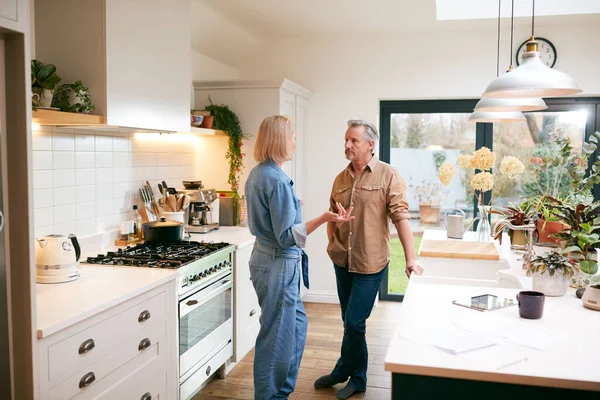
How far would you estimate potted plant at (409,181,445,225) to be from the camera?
18.5 ft

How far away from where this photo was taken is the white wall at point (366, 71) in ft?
16.3

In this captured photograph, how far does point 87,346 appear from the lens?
228cm

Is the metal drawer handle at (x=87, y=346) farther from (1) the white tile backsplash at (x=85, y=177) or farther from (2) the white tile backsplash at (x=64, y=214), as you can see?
(1) the white tile backsplash at (x=85, y=177)

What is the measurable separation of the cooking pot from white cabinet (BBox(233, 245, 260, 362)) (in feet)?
1.42

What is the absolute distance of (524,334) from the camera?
74.4 inches

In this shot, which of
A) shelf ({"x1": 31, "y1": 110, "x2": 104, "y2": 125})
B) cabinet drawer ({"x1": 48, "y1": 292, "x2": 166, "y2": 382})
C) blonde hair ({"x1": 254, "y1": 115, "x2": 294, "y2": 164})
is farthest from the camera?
blonde hair ({"x1": 254, "y1": 115, "x2": 294, "y2": 164})

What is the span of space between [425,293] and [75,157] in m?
2.09

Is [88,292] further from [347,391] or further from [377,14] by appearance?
[377,14]

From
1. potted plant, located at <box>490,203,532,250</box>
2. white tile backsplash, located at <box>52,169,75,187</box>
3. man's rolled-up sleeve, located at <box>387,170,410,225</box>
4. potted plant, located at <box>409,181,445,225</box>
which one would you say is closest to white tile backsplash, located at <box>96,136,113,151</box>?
white tile backsplash, located at <box>52,169,75,187</box>

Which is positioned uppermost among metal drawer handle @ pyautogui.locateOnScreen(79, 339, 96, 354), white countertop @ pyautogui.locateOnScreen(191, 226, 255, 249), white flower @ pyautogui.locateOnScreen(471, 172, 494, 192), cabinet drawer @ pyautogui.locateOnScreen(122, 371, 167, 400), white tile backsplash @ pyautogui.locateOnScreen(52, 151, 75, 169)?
white tile backsplash @ pyautogui.locateOnScreen(52, 151, 75, 169)

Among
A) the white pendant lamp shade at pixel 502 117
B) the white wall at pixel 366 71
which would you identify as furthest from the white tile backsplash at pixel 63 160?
the white wall at pixel 366 71

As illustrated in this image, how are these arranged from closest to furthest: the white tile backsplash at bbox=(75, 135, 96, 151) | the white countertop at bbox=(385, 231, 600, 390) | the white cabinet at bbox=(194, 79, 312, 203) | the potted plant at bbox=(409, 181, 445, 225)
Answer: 1. the white countertop at bbox=(385, 231, 600, 390)
2. the white tile backsplash at bbox=(75, 135, 96, 151)
3. the white cabinet at bbox=(194, 79, 312, 203)
4. the potted plant at bbox=(409, 181, 445, 225)

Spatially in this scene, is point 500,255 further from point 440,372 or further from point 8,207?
point 8,207

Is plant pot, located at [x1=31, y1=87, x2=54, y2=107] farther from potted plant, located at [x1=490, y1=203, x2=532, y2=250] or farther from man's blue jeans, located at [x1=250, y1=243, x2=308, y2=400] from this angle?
potted plant, located at [x1=490, y1=203, x2=532, y2=250]
